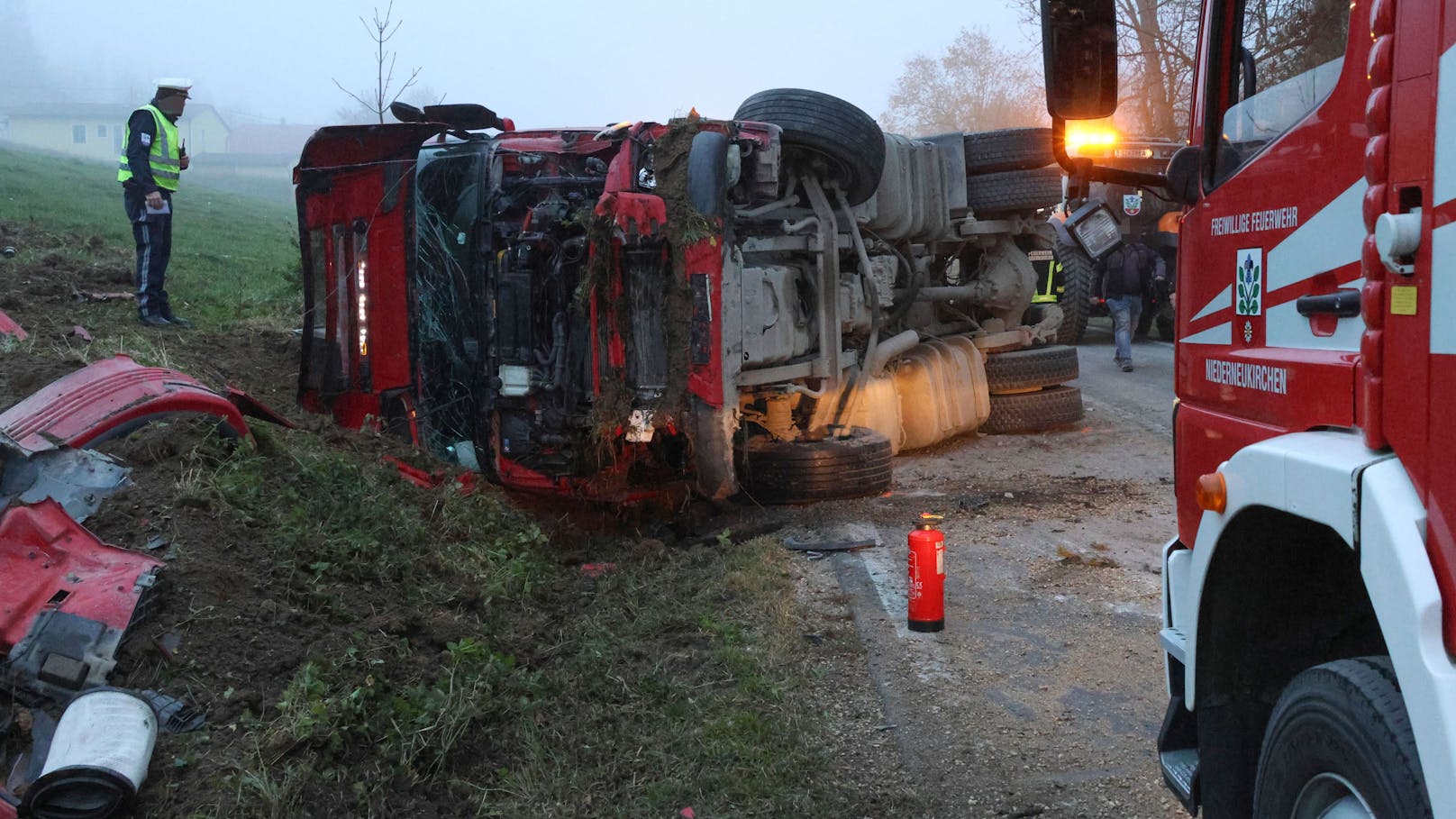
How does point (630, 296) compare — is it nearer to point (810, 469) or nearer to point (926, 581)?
point (810, 469)

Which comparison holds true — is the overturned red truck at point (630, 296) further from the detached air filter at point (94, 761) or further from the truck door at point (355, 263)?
the detached air filter at point (94, 761)

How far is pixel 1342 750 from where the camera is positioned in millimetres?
1885

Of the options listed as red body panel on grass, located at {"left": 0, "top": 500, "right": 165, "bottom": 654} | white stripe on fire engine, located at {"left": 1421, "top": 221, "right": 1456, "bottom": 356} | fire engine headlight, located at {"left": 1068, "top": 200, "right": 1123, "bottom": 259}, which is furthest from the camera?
fire engine headlight, located at {"left": 1068, "top": 200, "right": 1123, "bottom": 259}

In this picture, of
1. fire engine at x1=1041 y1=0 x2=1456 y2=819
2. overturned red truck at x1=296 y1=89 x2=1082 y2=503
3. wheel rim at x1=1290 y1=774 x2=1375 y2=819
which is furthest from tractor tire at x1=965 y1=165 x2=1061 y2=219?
wheel rim at x1=1290 y1=774 x2=1375 y2=819

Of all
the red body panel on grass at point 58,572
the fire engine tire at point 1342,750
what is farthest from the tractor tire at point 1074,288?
the fire engine tire at point 1342,750

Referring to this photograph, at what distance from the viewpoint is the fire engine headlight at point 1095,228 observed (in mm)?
14055

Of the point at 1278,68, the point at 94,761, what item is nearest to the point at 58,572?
the point at 94,761

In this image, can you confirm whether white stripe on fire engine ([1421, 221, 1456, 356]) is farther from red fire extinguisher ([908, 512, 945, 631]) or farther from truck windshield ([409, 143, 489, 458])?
truck windshield ([409, 143, 489, 458])

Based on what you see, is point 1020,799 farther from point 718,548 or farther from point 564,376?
point 564,376

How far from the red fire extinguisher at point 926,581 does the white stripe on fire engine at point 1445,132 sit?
324 centimetres

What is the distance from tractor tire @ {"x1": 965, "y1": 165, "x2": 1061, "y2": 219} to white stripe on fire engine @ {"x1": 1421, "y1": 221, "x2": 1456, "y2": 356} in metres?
7.61

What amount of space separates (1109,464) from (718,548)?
3.46m

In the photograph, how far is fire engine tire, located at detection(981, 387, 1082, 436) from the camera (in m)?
9.47

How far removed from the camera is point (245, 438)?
507 centimetres
